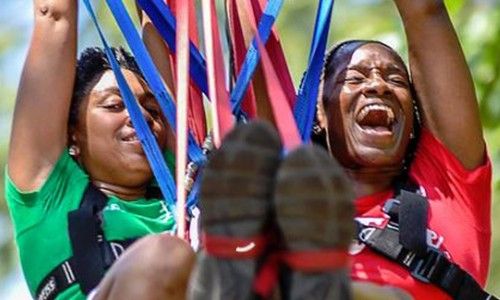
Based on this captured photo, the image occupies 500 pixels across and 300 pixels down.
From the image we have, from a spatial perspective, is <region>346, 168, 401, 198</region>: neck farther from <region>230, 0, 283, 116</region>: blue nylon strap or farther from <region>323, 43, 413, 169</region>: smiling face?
<region>230, 0, 283, 116</region>: blue nylon strap

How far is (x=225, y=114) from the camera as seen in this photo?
356cm

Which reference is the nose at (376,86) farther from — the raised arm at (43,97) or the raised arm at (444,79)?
the raised arm at (43,97)

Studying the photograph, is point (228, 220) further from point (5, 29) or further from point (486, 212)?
point (5, 29)

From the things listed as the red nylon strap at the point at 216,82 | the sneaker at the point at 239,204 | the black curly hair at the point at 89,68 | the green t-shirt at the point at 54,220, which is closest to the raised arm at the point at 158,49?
the black curly hair at the point at 89,68

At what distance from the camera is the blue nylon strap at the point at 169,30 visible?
3918mm

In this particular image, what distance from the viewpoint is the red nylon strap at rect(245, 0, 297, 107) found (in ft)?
12.8

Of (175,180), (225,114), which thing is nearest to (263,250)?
(225,114)

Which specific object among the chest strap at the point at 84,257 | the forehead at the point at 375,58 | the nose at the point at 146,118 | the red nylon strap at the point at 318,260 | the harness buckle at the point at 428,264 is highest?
the forehead at the point at 375,58

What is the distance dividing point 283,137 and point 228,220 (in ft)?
0.55

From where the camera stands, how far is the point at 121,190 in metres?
4.04

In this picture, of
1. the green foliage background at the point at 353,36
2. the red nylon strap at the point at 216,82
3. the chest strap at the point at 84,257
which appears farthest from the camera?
the green foliage background at the point at 353,36

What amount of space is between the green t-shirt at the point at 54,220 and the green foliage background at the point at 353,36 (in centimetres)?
91

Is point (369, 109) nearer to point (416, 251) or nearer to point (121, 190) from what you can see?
point (416, 251)

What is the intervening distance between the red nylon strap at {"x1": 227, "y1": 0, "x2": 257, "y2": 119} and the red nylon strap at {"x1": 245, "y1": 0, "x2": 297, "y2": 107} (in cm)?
6
